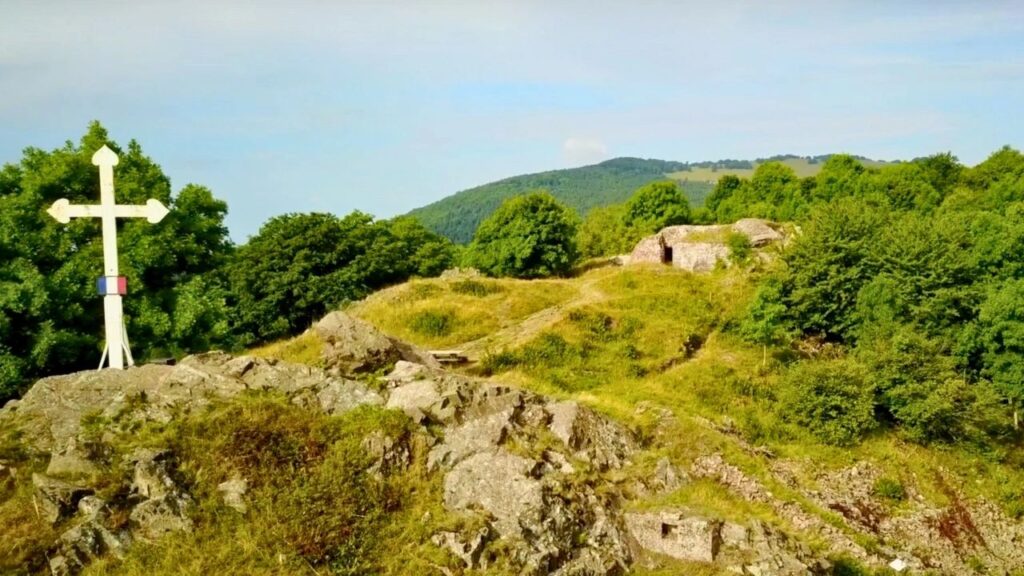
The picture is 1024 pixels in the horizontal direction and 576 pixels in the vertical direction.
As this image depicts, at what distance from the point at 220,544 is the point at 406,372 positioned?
608 cm

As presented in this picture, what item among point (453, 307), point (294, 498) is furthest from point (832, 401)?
point (294, 498)

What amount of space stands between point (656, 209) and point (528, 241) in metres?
22.7

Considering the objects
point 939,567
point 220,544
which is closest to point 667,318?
point 939,567

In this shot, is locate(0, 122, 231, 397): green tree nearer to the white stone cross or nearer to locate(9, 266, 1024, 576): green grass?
locate(9, 266, 1024, 576): green grass

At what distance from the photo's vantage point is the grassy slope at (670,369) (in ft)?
66.2

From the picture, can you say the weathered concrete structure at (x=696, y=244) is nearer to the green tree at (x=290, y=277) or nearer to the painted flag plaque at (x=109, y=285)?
the green tree at (x=290, y=277)

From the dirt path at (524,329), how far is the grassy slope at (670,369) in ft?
0.79

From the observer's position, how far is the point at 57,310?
19.9 m

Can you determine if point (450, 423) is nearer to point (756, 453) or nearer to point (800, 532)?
point (800, 532)

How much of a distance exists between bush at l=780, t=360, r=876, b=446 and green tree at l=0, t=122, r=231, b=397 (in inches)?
768

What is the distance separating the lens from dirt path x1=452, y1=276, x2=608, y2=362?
28188 millimetres

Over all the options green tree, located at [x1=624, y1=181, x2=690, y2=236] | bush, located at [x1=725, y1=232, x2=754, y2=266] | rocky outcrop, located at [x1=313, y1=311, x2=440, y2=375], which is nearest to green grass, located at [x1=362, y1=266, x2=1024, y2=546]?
bush, located at [x1=725, y1=232, x2=754, y2=266]

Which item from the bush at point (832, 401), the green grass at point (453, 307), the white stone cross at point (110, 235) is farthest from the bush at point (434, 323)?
the white stone cross at point (110, 235)

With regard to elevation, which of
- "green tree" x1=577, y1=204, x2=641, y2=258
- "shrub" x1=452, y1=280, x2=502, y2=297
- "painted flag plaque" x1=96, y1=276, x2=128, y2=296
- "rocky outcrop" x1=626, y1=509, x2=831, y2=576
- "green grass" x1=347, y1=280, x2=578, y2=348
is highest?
"green tree" x1=577, y1=204, x2=641, y2=258
